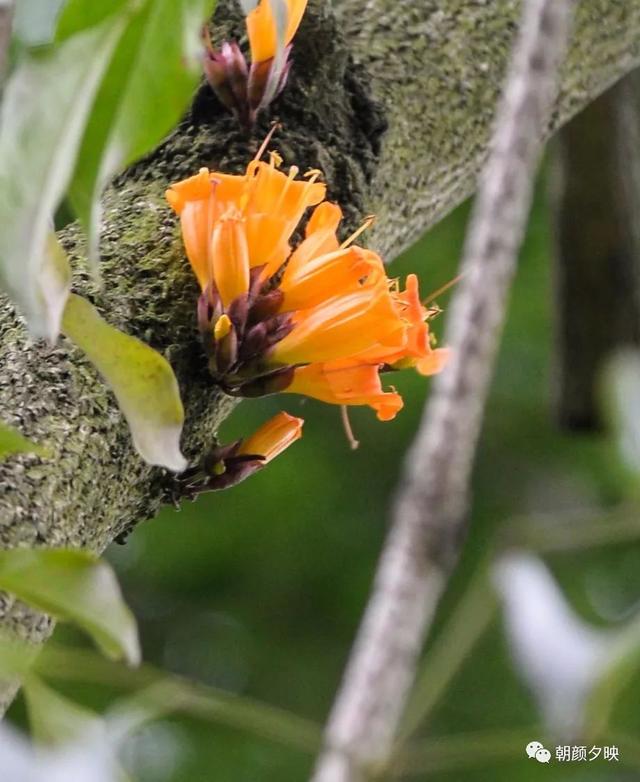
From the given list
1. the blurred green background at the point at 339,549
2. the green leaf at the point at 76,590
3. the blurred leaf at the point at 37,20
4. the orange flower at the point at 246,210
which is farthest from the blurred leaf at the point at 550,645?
the blurred green background at the point at 339,549

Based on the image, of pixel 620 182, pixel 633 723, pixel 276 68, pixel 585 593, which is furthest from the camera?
pixel 585 593

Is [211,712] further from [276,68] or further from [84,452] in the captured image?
[276,68]

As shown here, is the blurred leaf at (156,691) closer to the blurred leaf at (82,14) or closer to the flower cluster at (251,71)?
the blurred leaf at (82,14)

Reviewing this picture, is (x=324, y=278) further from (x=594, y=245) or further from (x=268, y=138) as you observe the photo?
(x=594, y=245)

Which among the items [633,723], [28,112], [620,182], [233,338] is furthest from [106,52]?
[633,723]

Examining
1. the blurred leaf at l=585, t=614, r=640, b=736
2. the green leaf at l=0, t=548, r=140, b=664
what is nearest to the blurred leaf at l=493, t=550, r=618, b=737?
the blurred leaf at l=585, t=614, r=640, b=736

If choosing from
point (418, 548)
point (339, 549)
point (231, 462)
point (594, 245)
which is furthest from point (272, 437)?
point (339, 549)

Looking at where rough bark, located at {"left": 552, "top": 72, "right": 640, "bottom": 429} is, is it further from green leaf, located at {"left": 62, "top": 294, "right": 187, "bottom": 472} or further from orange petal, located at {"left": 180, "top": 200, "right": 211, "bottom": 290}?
green leaf, located at {"left": 62, "top": 294, "right": 187, "bottom": 472}
